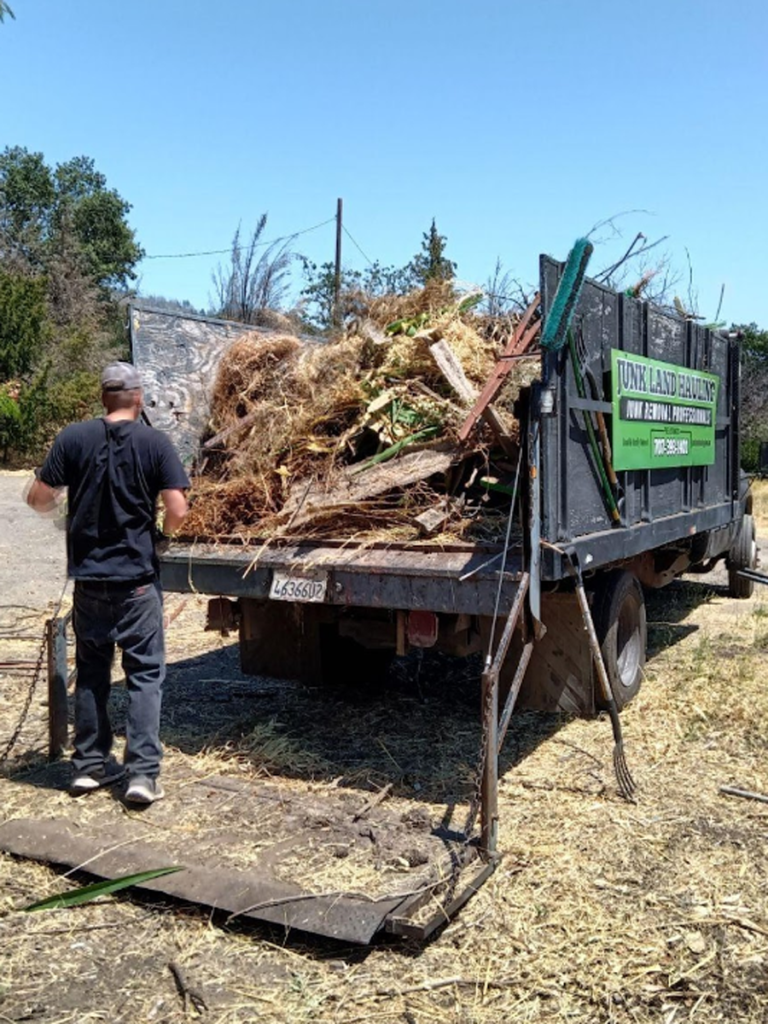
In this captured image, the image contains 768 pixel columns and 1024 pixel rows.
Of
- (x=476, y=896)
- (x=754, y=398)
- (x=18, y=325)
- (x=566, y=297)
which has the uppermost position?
(x=18, y=325)

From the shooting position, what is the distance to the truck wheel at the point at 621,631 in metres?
5.35

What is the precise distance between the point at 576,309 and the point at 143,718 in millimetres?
2676

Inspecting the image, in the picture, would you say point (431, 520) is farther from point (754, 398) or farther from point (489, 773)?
point (754, 398)

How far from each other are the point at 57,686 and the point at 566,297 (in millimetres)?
2965

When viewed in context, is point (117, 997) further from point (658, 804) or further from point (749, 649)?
point (749, 649)

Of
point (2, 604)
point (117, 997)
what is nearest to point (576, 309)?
point (117, 997)

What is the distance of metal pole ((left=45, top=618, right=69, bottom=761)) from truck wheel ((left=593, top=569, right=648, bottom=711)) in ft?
8.97

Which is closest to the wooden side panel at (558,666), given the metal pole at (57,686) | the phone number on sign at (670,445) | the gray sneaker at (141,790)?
the phone number on sign at (670,445)

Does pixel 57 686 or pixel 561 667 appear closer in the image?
pixel 57 686

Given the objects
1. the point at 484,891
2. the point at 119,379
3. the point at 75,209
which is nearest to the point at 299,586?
the point at 119,379

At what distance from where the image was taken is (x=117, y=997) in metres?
2.95

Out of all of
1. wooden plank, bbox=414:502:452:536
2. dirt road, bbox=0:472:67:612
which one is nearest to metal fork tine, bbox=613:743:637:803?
wooden plank, bbox=414:502:452:536

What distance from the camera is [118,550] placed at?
4.32 metres

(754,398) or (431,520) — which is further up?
(754,398)
